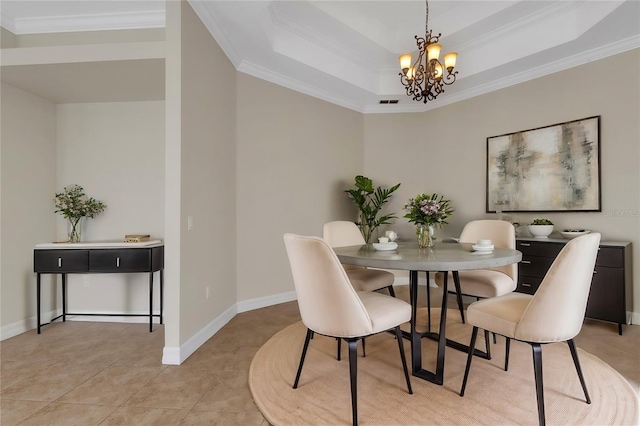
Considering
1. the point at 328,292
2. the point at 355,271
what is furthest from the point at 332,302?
the point at 355,271

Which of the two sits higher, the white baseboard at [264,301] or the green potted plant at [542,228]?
the green potted plant at [542,228]

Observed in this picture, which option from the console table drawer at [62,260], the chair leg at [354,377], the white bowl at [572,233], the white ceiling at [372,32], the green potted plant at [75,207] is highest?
the white ceiling at [372,32]

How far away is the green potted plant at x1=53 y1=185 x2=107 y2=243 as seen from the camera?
3059 millimetres

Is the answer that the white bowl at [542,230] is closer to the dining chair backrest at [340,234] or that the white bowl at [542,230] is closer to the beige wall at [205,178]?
the dining chair backrest at [340,234]

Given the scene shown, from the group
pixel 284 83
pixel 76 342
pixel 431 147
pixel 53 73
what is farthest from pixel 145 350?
pixel 431 147

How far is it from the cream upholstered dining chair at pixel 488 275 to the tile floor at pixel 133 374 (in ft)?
2.60

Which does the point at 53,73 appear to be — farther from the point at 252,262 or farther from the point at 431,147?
the point at 431,147

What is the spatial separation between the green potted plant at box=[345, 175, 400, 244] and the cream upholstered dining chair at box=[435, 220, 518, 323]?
1.58 metres

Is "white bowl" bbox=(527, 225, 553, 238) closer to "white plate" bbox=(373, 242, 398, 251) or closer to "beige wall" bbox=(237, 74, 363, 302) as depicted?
"white plate" bbox=(373, 242, 398, 251)

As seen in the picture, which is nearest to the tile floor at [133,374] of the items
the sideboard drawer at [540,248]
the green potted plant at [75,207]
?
the sideboard drawer at [540,248]

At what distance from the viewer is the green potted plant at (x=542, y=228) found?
3.37 metres

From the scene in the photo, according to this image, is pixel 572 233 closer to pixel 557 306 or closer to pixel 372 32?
pixel 557 306

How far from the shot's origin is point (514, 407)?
1691 mm

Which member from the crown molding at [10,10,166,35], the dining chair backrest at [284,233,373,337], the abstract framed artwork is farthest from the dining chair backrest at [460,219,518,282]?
the crown molding at [10,10,166,35]
